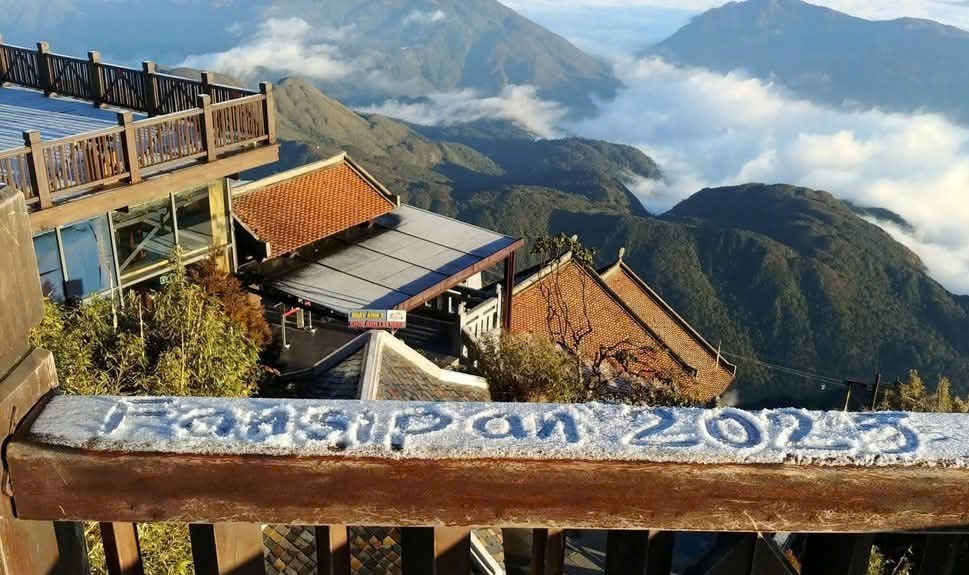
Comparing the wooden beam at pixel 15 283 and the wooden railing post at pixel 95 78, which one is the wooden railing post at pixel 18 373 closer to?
the wooden beam at pixel 15 283

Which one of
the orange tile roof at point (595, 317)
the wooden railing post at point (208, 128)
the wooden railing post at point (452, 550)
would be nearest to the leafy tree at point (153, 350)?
the wooden railing post at point (208, 128)

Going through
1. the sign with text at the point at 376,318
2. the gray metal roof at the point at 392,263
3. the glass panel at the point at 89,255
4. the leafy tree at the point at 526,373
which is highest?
the glass panel at the point at 89,255

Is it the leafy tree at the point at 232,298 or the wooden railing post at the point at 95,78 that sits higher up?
the wooden railing post at the point at 95,78

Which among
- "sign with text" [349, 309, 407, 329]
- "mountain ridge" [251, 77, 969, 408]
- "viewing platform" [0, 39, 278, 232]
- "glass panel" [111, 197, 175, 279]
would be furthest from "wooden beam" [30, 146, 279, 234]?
"mountain ridge" [251, 77, 969, 408]

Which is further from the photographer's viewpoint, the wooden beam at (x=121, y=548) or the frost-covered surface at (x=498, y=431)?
the wooden beam at (x=121, y=548)

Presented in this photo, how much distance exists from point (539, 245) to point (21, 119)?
9.99 metres

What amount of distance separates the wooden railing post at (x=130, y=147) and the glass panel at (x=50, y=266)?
1.28 meters

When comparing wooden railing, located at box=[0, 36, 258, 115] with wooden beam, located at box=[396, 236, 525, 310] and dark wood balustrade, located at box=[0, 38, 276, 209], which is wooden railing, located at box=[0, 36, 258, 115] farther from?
wooden beam, located at box=[396, 236, 525, 310]

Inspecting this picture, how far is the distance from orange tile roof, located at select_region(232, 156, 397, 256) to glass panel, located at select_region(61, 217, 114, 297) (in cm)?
276

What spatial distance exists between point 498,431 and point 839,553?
706 millimetres

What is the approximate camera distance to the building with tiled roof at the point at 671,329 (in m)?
25.3

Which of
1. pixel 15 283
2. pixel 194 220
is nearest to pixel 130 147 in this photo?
pixel 194 220

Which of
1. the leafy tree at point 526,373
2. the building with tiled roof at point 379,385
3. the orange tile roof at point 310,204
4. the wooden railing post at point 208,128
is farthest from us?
the orange tile roof at point 310,204

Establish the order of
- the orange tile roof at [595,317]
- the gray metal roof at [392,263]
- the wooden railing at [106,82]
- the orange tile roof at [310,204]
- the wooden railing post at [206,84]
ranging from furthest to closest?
the orange tile roof at [595,317]
the orange tile roof at [310,204]
the gray metal roof at [392,263]
the wooden railing at [106,82]
the wooden railing post at [206,84]
